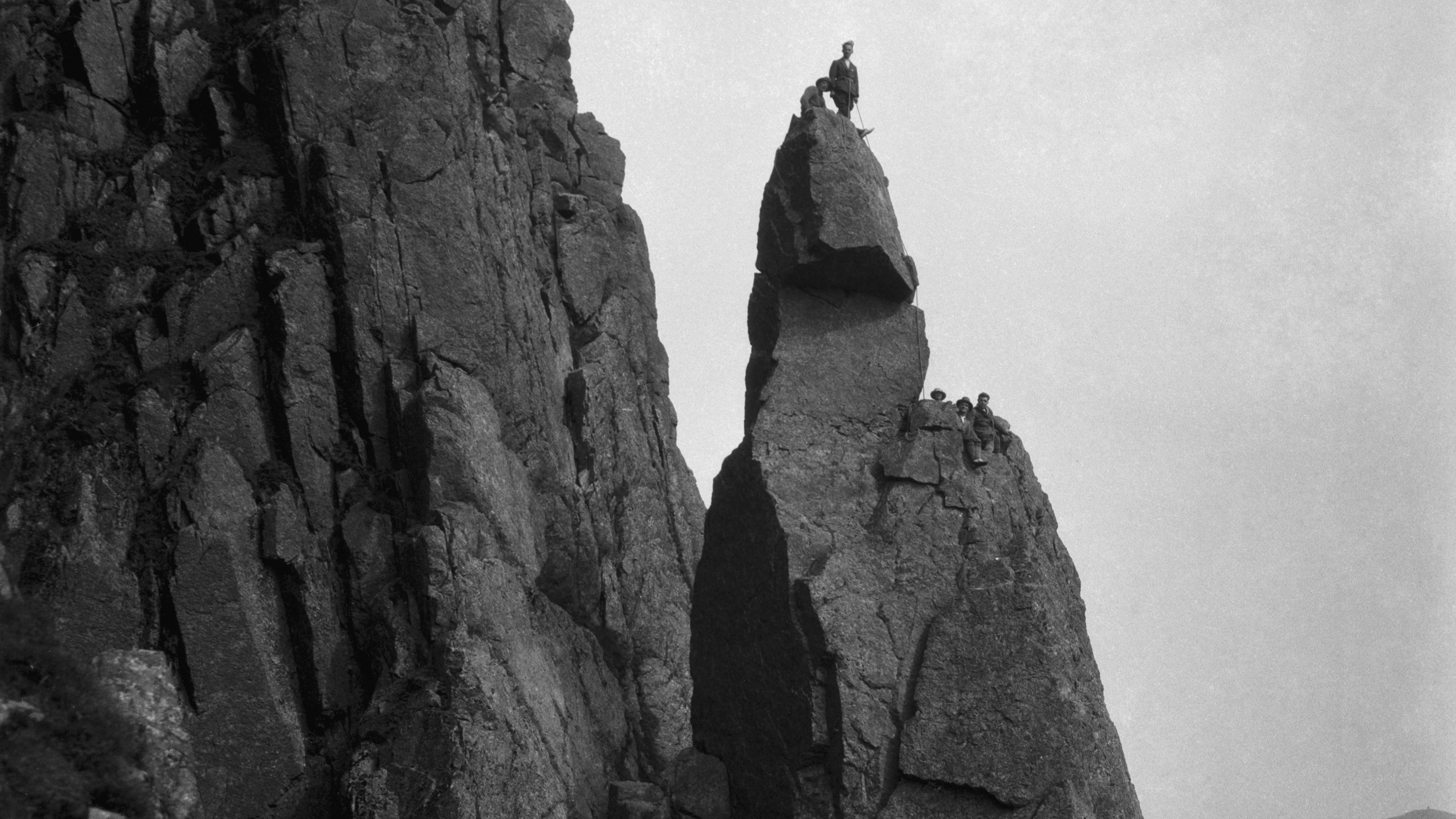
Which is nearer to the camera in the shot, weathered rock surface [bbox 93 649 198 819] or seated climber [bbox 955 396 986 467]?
weathered rock surface [bbox 93 649 198 819]

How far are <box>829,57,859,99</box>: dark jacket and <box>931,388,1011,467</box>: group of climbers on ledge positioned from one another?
947 centimetres

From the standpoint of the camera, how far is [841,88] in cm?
4406

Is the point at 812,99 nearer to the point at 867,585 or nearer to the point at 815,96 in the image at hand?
the point at 815,96

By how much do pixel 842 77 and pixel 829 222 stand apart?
5857mm


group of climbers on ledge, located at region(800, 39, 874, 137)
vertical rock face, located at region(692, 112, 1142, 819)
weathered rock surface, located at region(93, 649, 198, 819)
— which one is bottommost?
weathered rock surface, located at region(93, 649, 198, 819)

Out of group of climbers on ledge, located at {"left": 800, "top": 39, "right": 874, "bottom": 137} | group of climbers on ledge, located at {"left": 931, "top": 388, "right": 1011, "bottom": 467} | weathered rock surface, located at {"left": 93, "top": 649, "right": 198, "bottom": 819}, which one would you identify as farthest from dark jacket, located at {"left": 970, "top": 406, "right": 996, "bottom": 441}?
weathered rock surface, located at {"left": 93, "top": 649, "right": 198, "bottom": 819}

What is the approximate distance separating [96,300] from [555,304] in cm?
1669

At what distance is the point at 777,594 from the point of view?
36719 millimetres

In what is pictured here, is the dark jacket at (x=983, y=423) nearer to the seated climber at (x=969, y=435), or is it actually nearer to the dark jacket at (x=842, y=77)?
the seated climber at (x=969, y=435)

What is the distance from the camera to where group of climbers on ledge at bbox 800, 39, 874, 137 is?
43.7 meters

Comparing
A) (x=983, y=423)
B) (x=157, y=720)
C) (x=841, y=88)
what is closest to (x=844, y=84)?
(x=841, y=88)

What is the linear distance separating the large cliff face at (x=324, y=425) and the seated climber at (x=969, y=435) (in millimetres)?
13116

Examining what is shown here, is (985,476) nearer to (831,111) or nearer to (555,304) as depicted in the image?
(831,111)

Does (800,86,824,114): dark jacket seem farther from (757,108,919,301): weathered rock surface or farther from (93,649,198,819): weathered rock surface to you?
(93,649,198,819): weathered rock surface
